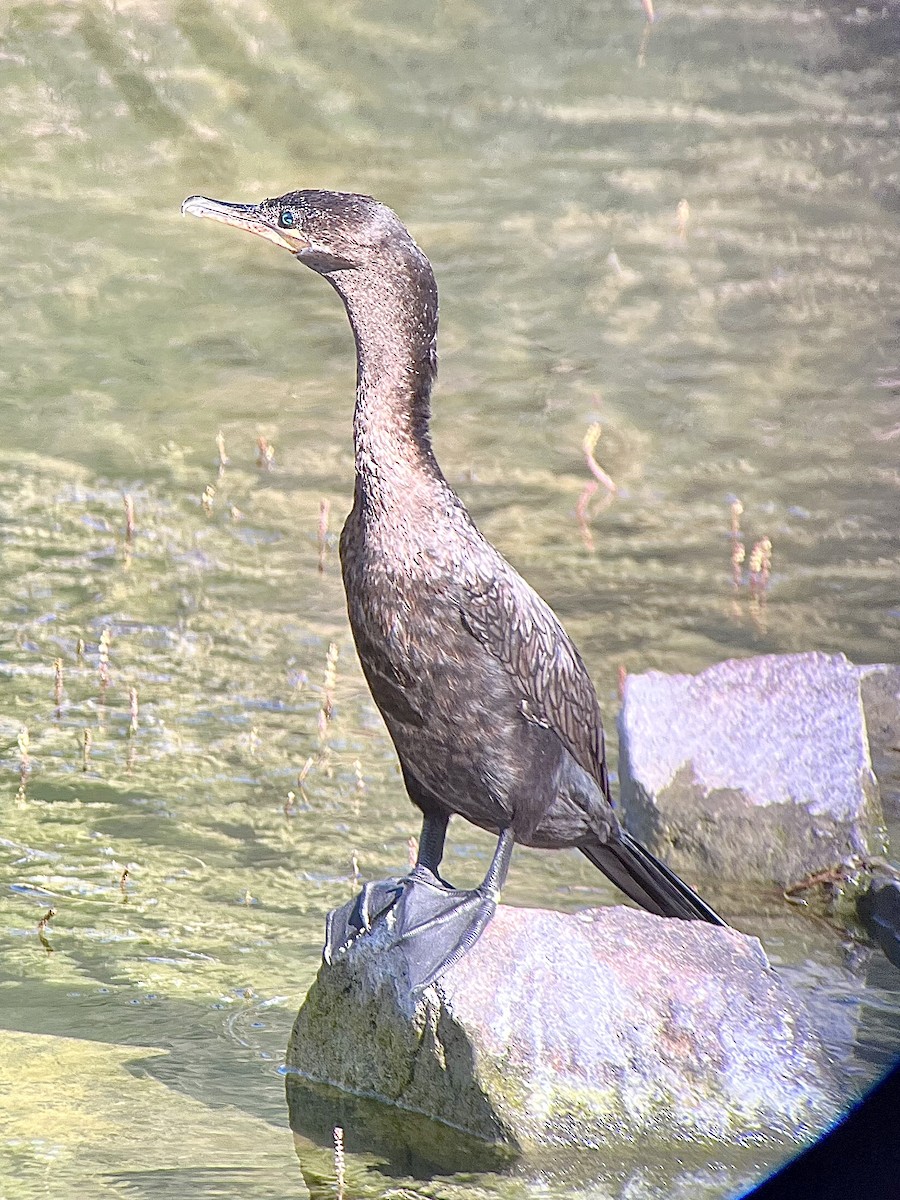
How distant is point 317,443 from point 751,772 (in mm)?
3748

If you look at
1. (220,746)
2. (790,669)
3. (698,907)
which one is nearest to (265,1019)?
(698,907)

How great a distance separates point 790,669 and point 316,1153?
8.61 feet

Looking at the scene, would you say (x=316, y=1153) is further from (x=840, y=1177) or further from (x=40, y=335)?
(x=40, y=335)

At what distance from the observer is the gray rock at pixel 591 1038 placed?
4.07 meters

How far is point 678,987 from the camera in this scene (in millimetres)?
4188

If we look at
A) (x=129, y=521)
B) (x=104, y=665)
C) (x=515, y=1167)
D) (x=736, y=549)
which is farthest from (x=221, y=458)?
(x=515, y=1167)

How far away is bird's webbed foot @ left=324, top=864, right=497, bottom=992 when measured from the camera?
4102 millimetres

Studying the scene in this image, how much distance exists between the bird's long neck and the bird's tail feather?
101cm

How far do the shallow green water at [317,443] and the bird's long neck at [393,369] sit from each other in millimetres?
1522

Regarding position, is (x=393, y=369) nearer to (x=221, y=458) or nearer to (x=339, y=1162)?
(x=339, y=1162)

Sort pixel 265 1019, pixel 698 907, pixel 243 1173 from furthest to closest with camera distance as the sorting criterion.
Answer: pixel 265 1019
pixel 698 907
pixel 243 1173

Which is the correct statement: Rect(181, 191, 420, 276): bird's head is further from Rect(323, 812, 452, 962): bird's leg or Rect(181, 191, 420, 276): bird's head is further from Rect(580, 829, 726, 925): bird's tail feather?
Rect(580, 829, 726, 925): bird's tail feather

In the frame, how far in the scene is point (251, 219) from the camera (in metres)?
4.08

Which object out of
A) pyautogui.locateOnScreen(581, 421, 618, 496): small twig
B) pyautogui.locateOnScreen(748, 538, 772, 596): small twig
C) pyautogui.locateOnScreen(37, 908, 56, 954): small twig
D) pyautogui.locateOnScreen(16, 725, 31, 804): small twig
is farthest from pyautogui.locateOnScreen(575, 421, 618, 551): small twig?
pyautogui.locateOnScreen(37, 908, 56, 954): small twig
